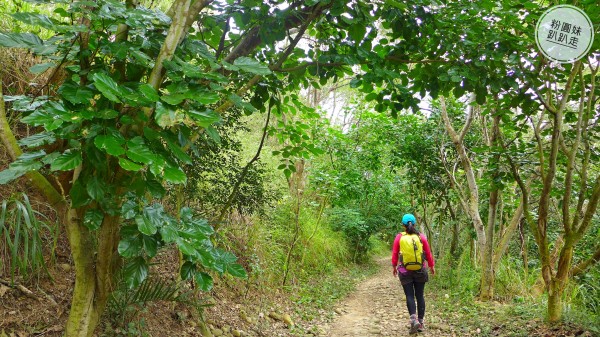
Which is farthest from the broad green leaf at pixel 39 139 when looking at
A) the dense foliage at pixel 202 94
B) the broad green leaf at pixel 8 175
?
the broad green leaf at pixel 8 175

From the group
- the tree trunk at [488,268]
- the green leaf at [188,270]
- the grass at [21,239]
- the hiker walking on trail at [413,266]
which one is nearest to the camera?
the green leaf at [188,270]

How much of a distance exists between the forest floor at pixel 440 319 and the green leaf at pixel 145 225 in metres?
4.57

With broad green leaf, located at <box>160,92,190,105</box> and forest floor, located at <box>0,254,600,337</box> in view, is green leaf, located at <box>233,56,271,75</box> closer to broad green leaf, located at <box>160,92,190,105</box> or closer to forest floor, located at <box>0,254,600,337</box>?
broad green leaf, located at <box>160,92,190,105</box>

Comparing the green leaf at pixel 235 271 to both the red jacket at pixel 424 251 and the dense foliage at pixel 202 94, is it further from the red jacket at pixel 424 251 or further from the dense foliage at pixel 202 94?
the red jacket at pixel 424 251

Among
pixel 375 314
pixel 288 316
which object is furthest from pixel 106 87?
pixel 375 314

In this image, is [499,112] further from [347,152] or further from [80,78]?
[347,152]

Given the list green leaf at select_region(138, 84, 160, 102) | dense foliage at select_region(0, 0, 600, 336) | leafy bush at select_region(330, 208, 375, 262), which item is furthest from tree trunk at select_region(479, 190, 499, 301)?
leafy bush at select_region(330, 208, 375, 262)

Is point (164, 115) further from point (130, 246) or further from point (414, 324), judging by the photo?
point (414, 324)

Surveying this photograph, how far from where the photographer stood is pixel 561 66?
13.5ft

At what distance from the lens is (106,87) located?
1.40m

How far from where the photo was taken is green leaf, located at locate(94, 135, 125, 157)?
4.49 feet

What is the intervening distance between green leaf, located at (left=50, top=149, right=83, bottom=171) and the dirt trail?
5518 mm

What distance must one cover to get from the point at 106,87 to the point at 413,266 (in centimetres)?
521

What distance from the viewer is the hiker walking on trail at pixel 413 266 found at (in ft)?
19.0
